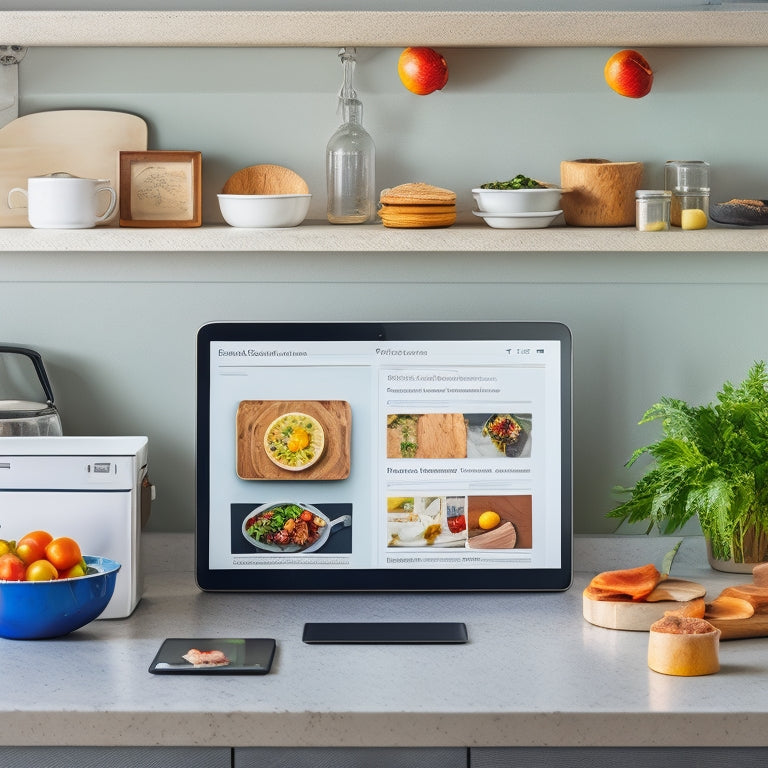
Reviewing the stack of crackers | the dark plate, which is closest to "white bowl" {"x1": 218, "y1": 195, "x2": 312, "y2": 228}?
the stack of crackers

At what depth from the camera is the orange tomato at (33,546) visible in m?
1.47

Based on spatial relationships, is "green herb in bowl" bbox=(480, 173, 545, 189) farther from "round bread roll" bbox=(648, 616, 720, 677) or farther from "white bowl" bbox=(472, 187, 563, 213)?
"round bread roll" bbox=(648, 616, 720, 677)

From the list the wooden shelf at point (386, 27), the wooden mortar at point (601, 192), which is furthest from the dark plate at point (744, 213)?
the wooden shelf at point (386, 27)

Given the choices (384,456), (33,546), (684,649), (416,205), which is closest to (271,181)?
(416,205)

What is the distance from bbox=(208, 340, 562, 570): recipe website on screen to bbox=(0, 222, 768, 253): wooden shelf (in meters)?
0.16

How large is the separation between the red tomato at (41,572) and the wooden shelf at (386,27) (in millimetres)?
820

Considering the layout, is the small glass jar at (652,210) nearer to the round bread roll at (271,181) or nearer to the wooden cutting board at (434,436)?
the wooden cutting board at (434,436)

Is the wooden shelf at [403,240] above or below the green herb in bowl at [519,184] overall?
below

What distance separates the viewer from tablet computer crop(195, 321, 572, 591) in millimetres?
1714

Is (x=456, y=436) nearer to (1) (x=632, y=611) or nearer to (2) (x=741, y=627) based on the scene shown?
(1) (x=632, y=611)

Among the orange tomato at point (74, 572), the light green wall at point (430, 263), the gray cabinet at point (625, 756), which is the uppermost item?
the light green wall at point (430, 263)

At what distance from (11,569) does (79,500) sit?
17cm

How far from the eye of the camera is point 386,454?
5.68 ft

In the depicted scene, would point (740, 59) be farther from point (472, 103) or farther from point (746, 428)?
point (746, 428)
